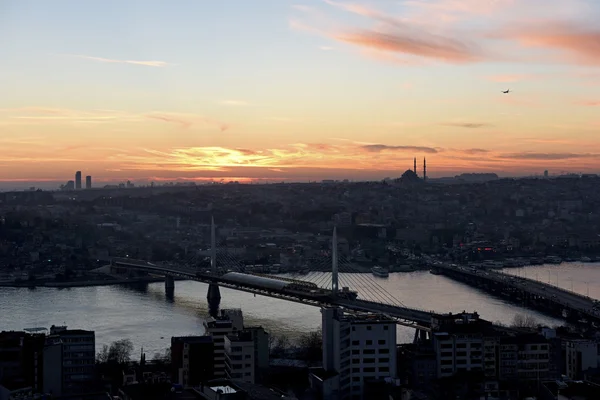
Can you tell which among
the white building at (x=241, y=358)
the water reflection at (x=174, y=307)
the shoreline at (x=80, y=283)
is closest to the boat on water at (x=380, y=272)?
the water reflection at (x=174, y=307)

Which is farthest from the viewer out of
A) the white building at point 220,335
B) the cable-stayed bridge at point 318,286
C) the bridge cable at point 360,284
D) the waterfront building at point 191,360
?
the bridge cable at point 360,284

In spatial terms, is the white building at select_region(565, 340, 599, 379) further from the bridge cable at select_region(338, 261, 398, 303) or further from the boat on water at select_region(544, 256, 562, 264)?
the boat on water at select_region(544, 256, 562, 264)

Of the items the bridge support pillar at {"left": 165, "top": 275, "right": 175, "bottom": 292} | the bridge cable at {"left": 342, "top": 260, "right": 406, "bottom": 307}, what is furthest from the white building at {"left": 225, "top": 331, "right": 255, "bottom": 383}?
the bridge support pillar at {"left": 165, "top": 275, "right": 175, "bottom": 292}

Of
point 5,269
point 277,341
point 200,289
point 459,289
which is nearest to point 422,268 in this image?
point 459,289

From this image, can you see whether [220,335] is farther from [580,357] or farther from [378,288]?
[378,288]

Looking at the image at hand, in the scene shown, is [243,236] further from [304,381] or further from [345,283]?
[304,381]

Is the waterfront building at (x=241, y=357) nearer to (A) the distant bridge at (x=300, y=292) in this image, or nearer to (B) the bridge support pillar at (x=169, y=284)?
(A) the distant bridge at (x=300, y=292)

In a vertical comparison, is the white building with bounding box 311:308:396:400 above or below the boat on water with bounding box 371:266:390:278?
above
